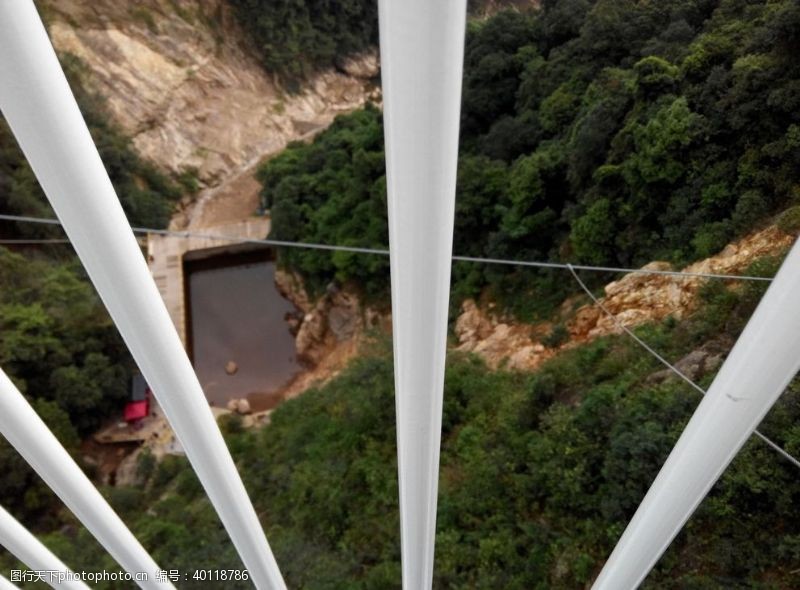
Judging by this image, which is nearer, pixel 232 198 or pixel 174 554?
pixel 174 554

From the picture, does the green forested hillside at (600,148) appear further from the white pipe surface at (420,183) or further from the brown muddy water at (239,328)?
the white pipe surface at (420,183)

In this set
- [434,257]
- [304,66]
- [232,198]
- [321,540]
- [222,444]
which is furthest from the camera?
[304,66]

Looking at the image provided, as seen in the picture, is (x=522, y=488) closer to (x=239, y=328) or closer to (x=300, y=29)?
(x=239, y=328)

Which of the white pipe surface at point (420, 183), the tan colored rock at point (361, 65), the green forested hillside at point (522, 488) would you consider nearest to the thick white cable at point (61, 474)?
the white pipe surface at point (420, 183)

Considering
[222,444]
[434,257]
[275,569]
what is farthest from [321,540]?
[434,257]

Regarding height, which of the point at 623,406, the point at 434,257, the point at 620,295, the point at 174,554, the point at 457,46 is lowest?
the point at 174,554

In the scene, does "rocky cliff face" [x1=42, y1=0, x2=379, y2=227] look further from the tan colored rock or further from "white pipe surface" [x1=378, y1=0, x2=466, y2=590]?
"white pipe surface" [x1=378, y1=0, x2=466, y2=590]

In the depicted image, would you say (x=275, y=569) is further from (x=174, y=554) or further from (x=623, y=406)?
(x=174, y=554)

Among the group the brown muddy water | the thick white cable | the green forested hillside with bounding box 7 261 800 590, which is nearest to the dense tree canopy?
the brown muddy water
